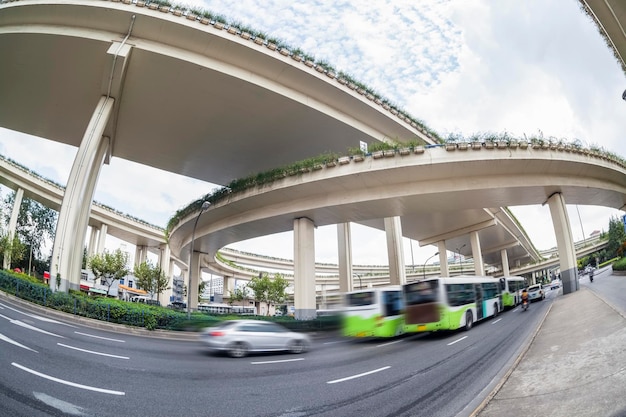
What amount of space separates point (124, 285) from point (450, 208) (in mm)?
55928

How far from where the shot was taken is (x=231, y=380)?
24.4ft

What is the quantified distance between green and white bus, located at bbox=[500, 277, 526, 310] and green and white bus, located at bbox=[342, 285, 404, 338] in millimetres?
13130

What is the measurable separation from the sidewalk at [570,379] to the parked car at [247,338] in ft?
24.5

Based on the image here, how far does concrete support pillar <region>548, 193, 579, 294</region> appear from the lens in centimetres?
2247

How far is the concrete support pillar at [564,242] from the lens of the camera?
2247 centimetres

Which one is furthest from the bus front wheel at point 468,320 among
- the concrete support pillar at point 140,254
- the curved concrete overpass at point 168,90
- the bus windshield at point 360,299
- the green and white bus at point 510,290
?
the concrete support pillar at point 140,254

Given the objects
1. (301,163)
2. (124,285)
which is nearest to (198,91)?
(301,163)

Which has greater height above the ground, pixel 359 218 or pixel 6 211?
pixel 6 211

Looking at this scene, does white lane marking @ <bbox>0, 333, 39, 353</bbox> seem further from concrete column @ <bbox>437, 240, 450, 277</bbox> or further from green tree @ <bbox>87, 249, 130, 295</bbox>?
concrete column @ <bbox>437, 240, 450, 277</bbox>

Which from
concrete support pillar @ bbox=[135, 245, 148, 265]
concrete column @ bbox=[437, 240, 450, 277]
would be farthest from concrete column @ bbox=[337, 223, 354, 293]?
concrete support pillar @ bbox=[135, 245, 148, 265]

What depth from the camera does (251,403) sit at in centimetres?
578

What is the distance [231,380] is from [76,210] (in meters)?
18.2

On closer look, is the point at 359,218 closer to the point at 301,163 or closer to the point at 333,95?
the point at 301,163

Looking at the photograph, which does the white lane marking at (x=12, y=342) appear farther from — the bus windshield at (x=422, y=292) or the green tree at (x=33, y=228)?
the green tree at (x=33, y=228)
